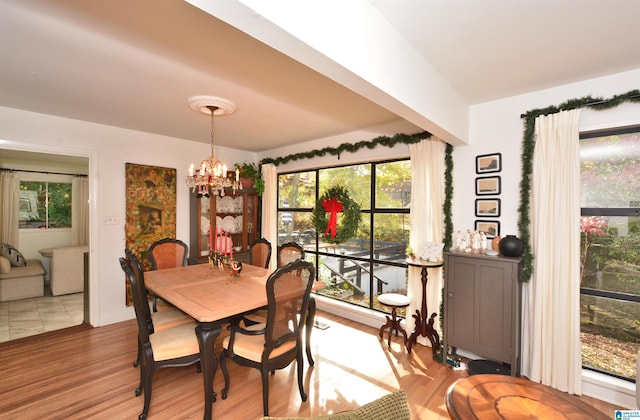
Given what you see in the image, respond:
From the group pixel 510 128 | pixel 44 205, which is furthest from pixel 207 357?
pixel 44 205

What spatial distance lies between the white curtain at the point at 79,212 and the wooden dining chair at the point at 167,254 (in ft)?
12.7

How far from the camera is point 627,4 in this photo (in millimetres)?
1515

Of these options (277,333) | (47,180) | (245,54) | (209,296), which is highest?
(245,54)

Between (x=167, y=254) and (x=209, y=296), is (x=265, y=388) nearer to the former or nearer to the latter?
(x=209, y=296)

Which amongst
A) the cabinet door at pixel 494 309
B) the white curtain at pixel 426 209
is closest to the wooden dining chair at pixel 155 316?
the white curtain at pixel 426 209

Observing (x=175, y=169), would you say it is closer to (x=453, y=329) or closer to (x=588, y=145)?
(x=453, y=329)

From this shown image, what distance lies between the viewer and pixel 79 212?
6.13 m

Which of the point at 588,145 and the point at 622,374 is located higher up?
the point at 588,145

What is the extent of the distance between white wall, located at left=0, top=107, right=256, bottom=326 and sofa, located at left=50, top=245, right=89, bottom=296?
171 cm

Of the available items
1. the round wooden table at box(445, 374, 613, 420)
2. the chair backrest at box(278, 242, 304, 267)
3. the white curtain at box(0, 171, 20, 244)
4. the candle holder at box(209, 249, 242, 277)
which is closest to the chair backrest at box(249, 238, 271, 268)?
the chair backrest at box(278, 242, 304, 267)

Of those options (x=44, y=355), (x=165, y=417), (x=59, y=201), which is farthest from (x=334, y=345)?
(x=59, y=201)

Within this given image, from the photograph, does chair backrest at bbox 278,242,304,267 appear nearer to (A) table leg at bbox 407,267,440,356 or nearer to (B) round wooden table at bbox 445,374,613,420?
(A) table leg at bbox 407,267,440,356

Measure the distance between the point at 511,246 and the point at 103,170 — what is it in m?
4.63

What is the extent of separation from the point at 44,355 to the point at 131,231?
1546 mm
